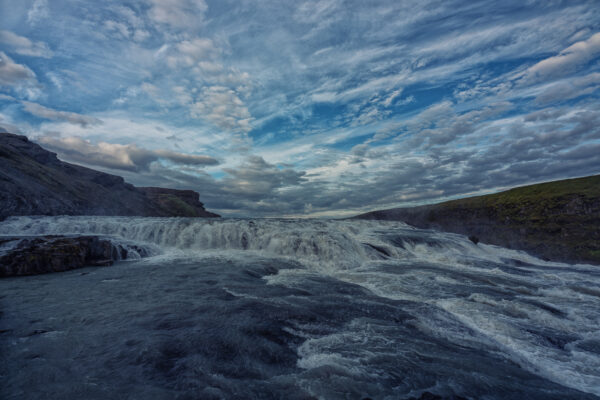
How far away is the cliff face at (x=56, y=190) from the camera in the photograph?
3866 cm

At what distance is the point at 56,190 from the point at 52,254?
62593 millimetres

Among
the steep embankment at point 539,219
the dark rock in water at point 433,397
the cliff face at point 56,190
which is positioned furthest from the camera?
the cliff face at point 56,190

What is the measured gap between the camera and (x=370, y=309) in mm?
7840

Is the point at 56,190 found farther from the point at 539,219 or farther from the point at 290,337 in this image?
the point at 539,219

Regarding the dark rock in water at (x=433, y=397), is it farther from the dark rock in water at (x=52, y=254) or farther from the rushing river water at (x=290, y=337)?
the dark rock in water at (x=52, y=254)

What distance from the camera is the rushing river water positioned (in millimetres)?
3920

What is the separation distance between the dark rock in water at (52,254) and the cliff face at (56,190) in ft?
80.2

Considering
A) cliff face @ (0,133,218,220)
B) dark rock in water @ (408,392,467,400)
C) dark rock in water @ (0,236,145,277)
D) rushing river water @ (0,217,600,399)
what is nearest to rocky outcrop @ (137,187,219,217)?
cliff face @ (0,133,218,220)

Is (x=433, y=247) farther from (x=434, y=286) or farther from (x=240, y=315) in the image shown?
(x=240, y=315)

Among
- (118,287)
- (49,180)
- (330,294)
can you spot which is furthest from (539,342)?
(49,180)

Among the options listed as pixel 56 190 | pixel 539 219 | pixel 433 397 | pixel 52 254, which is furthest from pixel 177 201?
pixel 433 397

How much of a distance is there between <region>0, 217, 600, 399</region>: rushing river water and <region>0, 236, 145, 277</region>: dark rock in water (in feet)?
3.35

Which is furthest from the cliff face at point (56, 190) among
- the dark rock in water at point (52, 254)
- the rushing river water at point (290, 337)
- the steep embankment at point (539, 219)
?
the steep embankment at point (539, 219)

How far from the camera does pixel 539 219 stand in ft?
106
